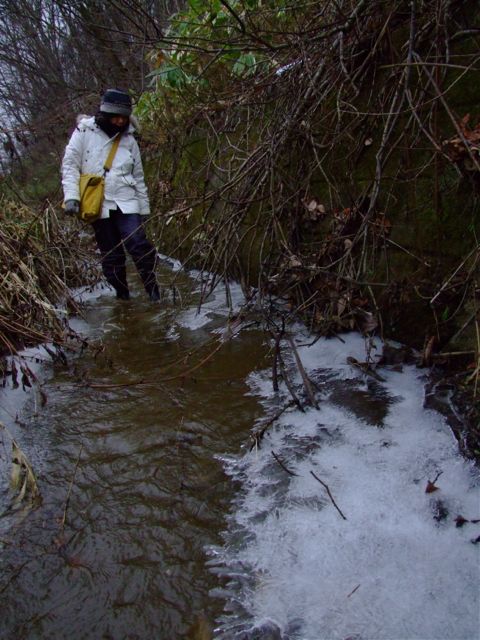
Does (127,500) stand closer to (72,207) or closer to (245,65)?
(72,207)

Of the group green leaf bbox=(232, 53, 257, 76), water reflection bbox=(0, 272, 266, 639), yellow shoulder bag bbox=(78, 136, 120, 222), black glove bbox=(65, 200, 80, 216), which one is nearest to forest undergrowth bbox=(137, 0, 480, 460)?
green leaf bbox=(232, 53, 257, 76)

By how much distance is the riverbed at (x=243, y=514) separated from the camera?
127 cm

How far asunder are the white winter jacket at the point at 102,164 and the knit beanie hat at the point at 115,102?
209mm

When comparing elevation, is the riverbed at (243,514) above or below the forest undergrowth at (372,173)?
below

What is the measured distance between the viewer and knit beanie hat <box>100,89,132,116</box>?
3445 mm

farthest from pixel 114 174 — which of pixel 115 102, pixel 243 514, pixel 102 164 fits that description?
pixel 243 514

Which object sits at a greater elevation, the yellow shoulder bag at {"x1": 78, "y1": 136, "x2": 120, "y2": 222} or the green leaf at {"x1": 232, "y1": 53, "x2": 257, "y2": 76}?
the green leaf at {"x1": 232, "y1": 53, "x2": 257, "y2": 76}

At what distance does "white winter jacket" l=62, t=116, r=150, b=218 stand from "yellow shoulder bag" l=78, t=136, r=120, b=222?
0.03m

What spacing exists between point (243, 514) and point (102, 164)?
3.07 m

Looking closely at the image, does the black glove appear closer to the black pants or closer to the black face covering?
the black pants

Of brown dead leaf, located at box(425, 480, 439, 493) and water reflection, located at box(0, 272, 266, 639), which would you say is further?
brown dead leaf, located at box(425, 480, 439, 493)

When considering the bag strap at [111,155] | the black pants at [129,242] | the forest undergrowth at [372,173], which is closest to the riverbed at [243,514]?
the forest undergrowth at [372,173]

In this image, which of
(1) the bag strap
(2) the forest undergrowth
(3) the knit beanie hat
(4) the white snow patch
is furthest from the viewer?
(1) the bag strap

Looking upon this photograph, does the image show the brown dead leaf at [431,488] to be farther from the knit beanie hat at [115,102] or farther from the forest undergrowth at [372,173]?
the knit beanie hat at [115,102]
